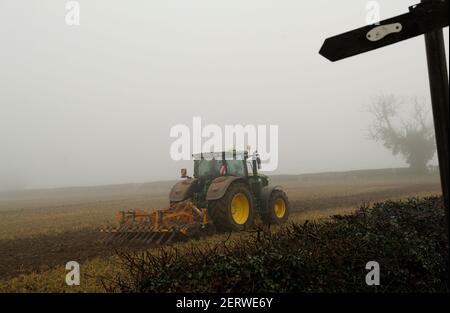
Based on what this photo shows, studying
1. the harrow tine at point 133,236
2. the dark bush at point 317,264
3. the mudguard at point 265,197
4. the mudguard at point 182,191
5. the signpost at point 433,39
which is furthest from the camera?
the mudguard at point 265,197

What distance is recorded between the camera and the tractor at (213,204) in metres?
8.29

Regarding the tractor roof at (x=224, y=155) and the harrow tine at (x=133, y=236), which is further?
the tractor roof at (x=224, y=155)

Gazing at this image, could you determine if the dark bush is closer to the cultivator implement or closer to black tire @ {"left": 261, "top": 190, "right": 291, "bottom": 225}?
the cultivator implement

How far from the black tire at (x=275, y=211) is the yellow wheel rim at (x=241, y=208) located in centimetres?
93

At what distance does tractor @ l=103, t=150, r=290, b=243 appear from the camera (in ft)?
27.2

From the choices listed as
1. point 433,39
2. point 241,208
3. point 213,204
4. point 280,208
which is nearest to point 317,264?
point 433,39

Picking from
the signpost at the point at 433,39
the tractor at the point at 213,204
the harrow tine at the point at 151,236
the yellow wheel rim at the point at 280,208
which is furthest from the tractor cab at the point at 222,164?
the signpost at the point at 433,39

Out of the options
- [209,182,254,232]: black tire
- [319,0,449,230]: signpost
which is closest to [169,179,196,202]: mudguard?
[209,182,254,232]: black tire

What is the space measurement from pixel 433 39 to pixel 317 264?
233 centimetres

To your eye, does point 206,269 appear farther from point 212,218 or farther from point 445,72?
point 212,218

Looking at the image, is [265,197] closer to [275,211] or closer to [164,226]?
[275,211]

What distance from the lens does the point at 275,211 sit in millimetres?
10625

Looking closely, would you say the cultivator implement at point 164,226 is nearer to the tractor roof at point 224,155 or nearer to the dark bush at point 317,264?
the tractor roof at point 224,155

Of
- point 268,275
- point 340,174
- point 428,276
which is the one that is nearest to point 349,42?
point 268,275
